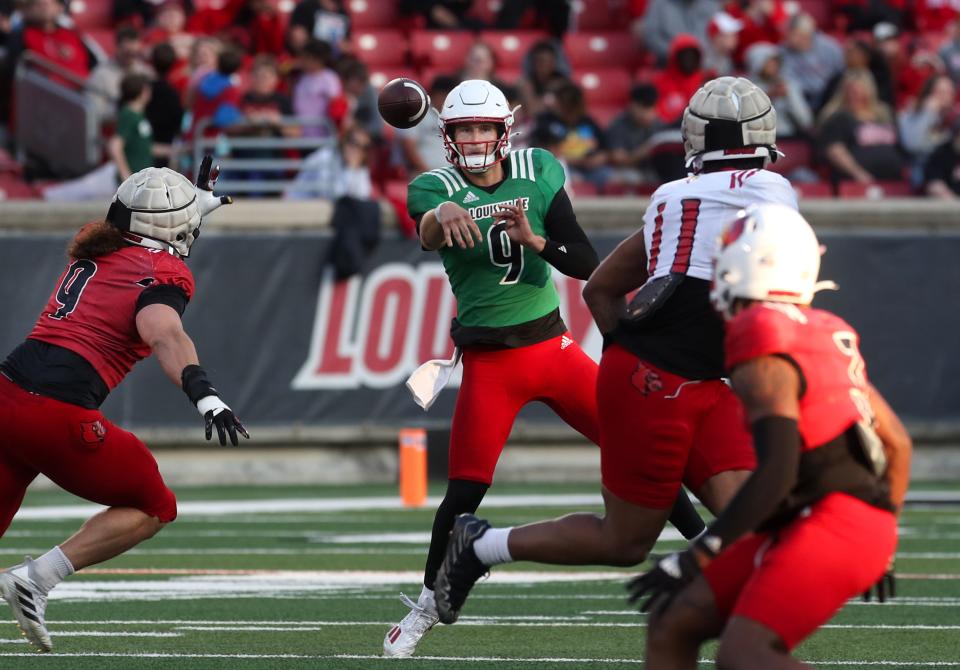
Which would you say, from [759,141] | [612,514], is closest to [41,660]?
[612,514]

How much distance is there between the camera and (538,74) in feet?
50.5

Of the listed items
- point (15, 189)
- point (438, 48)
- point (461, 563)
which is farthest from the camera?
point (438, 48)

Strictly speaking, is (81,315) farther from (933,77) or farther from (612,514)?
(933,77)

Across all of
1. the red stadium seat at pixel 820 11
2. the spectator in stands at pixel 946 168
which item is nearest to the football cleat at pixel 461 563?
the spectator in stands at pixel 946 168

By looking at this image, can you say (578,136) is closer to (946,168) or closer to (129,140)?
(946,168)

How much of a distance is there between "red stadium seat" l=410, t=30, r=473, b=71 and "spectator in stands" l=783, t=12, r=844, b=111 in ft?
8.90

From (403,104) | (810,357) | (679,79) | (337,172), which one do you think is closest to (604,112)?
(679,79)

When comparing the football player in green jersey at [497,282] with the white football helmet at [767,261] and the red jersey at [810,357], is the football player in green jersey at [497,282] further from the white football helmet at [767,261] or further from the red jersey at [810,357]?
the red jersey at [810,357]

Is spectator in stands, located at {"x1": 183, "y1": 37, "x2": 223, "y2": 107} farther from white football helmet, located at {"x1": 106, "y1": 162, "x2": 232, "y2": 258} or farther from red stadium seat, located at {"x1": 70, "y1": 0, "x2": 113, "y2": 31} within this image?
white football helmet, located at {"x1": 106, "y1": 162, "x2": 232, "y2": 258}

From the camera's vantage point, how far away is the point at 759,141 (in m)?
5.62

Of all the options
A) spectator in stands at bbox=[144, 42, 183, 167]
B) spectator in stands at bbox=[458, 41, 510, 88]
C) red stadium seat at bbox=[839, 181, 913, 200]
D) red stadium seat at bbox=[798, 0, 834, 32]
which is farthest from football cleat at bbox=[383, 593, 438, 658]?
red stadium seat at bbox=[798, 0, 834, 32]

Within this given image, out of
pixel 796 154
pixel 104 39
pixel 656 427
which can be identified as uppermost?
pixel 656 427

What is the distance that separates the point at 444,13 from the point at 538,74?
181cm

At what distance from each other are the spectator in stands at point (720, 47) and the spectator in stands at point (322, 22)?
9.99ft
